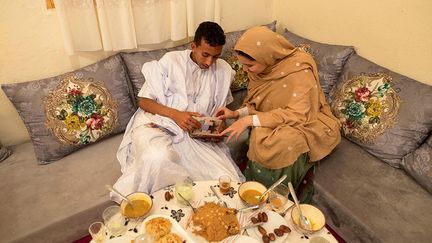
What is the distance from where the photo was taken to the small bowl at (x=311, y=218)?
1.29m

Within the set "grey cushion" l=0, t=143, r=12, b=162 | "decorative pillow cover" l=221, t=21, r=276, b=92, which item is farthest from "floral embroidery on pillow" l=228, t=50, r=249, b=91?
"grey cushion" l=0, t=143, r=12, b=162

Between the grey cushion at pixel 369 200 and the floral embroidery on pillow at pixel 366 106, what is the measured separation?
0.49ft

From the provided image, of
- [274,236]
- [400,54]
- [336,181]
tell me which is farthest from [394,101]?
[274,236]

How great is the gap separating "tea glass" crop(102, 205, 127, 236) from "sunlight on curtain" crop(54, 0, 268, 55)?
3.72 feet

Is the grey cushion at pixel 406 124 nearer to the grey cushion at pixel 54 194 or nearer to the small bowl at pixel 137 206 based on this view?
the small bowl at pixel 137 206

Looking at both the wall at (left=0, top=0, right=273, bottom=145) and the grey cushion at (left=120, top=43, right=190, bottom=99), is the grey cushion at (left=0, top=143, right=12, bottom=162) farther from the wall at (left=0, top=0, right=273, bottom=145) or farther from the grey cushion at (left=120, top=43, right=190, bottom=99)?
the grey cushion at (left=120, top=43, right=190, bottom=99)

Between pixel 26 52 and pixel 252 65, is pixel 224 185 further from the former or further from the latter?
pixel 26 52

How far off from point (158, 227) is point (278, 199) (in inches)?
21.3

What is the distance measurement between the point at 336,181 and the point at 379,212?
27 centimetres

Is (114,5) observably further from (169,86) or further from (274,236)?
(274,236)

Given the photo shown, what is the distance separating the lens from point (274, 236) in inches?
49.9

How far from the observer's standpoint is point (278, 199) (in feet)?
4.66

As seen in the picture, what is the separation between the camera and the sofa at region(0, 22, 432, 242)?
159cm

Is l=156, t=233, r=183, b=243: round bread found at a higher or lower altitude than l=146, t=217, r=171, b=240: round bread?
lower
